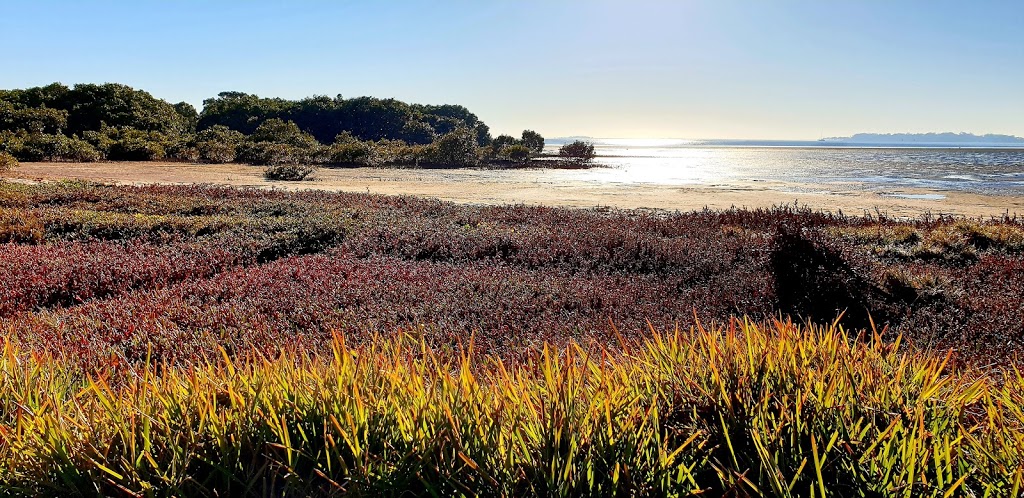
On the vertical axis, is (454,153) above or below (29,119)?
below

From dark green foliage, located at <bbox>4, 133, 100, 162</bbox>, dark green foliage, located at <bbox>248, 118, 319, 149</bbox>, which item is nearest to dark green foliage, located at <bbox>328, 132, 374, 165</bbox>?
dark green foliage, located at <bbox>248, 118, 319, 149</bbox>

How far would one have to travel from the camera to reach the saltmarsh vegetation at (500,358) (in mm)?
1989

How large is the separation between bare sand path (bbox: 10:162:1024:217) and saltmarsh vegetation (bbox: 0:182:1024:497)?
288 inches

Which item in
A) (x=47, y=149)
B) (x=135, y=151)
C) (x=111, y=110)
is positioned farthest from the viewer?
(x=111, y=110)

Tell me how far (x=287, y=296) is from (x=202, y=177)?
22438 mm

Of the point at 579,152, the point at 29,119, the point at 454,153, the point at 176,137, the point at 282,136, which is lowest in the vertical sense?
the point at 454,153

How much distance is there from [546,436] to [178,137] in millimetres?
52002

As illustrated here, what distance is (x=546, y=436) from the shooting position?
198cm

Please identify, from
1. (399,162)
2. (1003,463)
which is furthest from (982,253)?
(399,162)

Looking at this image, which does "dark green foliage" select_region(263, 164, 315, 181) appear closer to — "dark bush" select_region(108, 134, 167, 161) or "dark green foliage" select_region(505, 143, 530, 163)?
"dark bush" select_region(108, 134, 167, 161)

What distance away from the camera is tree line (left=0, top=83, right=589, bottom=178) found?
36.0 meters

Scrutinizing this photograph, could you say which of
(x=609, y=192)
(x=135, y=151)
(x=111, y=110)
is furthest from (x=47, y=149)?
(x=609, y=192)

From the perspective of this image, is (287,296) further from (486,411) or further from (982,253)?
(982,253)

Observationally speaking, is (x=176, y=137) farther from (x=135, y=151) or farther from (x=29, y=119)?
(x=135, y=151)
